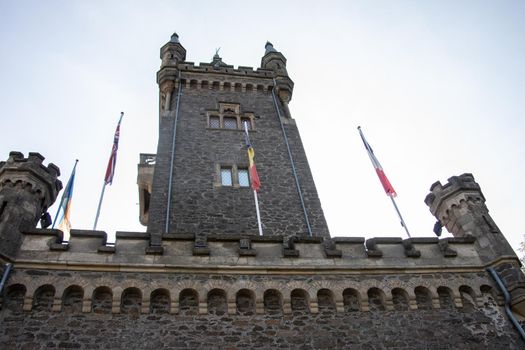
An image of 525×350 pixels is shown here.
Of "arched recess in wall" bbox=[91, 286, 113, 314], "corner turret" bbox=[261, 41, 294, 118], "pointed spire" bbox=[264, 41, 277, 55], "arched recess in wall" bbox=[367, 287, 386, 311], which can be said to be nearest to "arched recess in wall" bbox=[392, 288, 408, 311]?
"arched recess in wall" bbox=[367, 287, 386, 311]

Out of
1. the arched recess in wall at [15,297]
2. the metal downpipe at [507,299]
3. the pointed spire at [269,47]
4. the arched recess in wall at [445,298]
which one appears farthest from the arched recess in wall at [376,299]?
the pointed spire at [269,47]

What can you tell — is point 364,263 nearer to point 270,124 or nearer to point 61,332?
point 61,332

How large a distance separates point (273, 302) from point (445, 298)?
12.0 ft

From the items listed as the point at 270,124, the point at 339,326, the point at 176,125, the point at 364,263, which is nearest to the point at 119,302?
the point at 339,326

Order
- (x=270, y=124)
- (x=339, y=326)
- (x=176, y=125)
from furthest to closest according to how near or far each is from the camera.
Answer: (x=270, y=124), (x=176, y=125), (x=339, y=326)

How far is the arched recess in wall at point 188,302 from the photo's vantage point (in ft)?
28.3

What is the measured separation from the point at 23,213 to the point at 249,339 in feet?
17.0

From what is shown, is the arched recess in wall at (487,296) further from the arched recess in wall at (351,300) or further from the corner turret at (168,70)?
the corner turret at (168,70)

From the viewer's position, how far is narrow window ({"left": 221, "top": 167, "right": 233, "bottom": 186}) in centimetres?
1565

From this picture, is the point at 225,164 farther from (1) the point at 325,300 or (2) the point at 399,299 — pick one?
(2) the point at 399,299

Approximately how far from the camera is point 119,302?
27.6ft

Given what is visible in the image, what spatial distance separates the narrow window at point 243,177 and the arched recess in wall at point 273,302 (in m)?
6.76

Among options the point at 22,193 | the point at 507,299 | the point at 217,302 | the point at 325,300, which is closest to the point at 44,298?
the point at 22,193

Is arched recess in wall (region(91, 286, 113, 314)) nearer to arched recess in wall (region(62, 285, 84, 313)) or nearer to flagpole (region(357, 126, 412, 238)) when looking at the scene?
arched recess in wall (region(62, 285, 84, 313))
